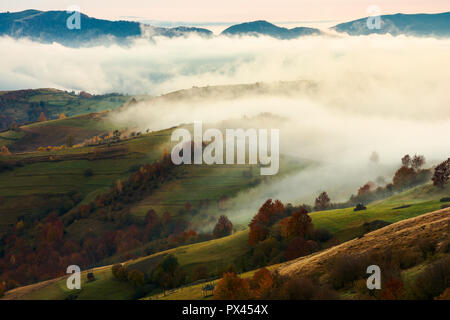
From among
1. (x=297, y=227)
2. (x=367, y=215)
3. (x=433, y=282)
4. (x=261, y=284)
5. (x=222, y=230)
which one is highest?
(x=433, y=282)

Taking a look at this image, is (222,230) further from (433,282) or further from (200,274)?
(433,282)

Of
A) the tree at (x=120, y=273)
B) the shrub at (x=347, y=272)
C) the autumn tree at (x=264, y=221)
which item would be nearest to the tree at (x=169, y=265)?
the tree at (x=120, y=273)

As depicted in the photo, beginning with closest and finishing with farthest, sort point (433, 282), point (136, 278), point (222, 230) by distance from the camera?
point (433, 282) < point (136, 278) < point (222, 230)

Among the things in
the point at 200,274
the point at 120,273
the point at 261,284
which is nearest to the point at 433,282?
the point at 261,284

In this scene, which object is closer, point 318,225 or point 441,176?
point 318,225

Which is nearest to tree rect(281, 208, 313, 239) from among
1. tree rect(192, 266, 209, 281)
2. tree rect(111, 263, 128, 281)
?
tree rect(192, 266, 209, 281)

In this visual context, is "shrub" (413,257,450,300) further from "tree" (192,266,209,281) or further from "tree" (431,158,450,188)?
"tree" (431,158,450,188)
